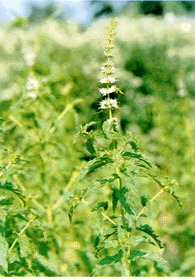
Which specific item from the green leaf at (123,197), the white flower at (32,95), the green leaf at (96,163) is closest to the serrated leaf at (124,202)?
the green leaf at (123,197)

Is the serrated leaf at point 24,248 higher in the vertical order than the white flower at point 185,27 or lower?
lower

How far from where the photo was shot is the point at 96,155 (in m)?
1.35

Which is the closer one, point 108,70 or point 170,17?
point 108,70

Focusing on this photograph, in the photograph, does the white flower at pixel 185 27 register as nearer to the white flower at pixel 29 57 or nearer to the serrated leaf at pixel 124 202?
the white flower at pixel 29 57

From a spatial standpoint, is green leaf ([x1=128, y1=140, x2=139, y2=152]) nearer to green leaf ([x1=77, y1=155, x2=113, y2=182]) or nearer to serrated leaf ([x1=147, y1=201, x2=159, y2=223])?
green leaf ([x1=77, y1=155, x2=113, y2=182])

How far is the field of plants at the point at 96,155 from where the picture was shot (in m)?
1.33

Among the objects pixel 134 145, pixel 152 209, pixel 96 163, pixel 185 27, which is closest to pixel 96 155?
pixel 96 163

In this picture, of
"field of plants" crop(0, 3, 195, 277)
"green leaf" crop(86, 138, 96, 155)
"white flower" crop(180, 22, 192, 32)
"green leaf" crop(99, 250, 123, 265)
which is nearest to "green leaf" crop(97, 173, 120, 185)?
"field of plants" crop(0, 3, 195, 277)

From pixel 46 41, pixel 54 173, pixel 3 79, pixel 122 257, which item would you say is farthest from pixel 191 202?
pixel 46 41

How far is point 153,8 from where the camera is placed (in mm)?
6375

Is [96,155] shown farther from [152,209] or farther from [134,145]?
[152,209]

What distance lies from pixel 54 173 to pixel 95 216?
3.32ft

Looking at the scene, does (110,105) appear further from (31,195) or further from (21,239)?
(31,195)

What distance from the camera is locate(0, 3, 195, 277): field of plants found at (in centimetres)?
133
